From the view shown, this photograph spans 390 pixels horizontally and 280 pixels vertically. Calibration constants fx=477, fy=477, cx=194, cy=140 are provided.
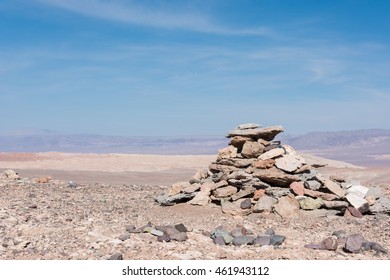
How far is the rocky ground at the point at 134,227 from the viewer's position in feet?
29.6

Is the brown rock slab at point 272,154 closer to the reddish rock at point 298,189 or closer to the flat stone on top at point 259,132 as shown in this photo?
the flat stone on top at point 259,132

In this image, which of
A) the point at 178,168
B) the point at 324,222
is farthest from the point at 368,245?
the point at 178,168

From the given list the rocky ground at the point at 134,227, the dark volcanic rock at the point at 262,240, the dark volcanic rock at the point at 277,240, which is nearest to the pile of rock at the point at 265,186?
the rocky ground at the point at 134,227

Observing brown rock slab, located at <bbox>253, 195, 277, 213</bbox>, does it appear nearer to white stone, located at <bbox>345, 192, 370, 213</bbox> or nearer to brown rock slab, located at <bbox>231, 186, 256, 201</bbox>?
brown rock slab, located at <bbox>231, 186, 256, 201</bbox>

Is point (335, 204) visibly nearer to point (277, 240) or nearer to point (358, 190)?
point (358, 190)

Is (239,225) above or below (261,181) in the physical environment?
below

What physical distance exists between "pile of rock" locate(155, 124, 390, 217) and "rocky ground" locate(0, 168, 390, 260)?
38 centimetres

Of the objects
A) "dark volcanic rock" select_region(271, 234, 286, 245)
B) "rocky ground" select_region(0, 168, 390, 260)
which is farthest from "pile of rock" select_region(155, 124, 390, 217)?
"dark volcanic rock" select_region(271, 234, 286, 245)

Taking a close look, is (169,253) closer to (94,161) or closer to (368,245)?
(368,245)

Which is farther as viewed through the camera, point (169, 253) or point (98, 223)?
point (98, 223)

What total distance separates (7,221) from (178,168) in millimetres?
32730

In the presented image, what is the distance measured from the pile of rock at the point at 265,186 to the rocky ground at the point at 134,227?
376 millimetres
